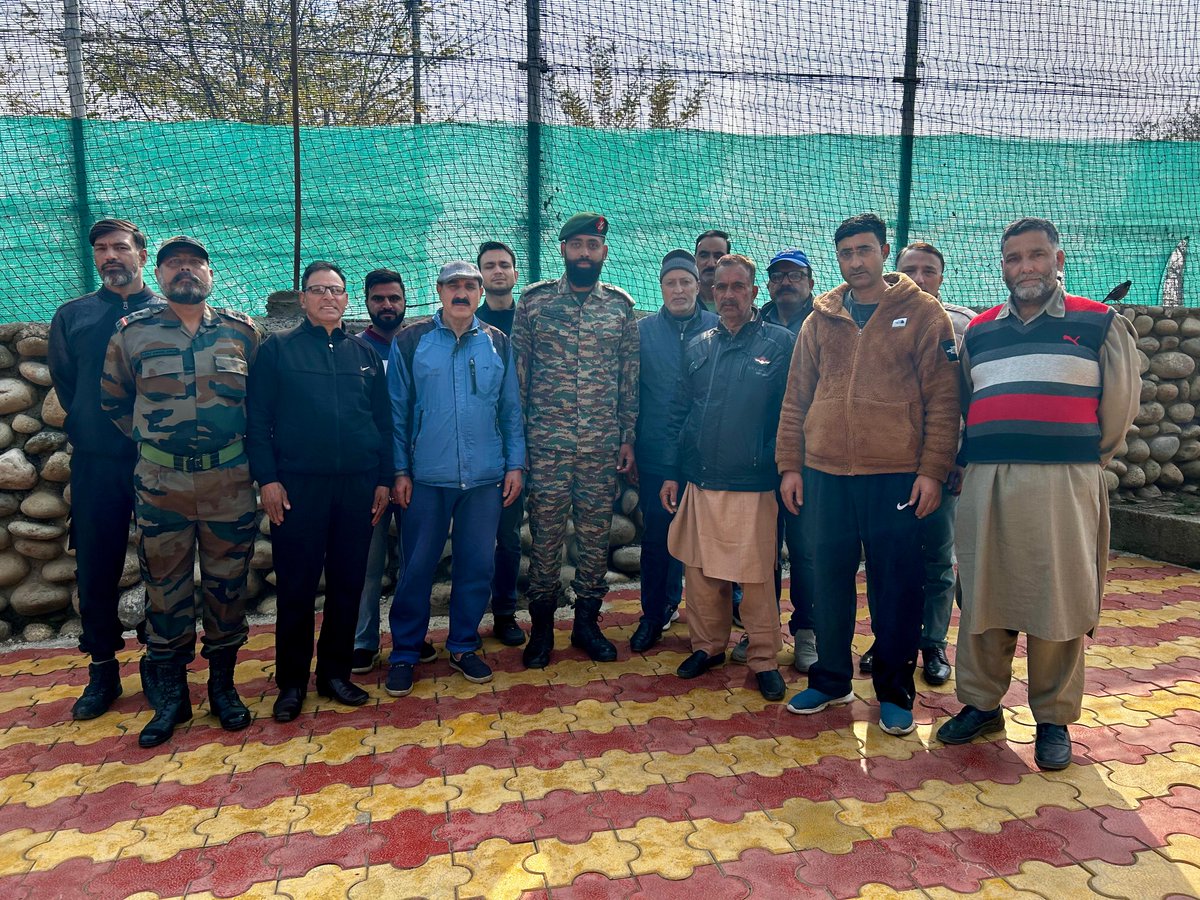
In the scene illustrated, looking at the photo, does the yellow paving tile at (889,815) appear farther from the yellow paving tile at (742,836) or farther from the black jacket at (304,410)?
the black jacket at (304,410)

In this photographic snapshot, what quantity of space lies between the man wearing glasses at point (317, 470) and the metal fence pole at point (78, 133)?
2.24 metres

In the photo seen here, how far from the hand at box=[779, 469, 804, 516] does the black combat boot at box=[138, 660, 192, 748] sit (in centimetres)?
268

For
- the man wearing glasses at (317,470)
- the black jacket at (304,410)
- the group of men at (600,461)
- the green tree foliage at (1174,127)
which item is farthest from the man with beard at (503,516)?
the green tree foliage at (1174,127)

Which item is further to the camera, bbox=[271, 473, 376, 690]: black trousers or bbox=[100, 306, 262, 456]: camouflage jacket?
bbox=[271, 473, 376, 690]: black trousers

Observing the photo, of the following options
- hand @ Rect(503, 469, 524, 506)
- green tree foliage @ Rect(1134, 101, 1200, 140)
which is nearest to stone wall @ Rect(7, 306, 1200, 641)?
hand @ Rect(503, 469, 524, 506)

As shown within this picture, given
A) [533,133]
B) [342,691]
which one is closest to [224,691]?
[342,691]

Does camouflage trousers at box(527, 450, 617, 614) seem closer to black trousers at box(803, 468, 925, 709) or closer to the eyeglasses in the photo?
black trousers at box(803, 468, 925, 709)


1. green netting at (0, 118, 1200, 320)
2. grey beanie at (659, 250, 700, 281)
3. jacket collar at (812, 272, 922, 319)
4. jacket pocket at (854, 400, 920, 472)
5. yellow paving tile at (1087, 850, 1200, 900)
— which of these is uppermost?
green netting at (0, 118, 1200, 320)

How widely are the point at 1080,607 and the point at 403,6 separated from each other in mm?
6430

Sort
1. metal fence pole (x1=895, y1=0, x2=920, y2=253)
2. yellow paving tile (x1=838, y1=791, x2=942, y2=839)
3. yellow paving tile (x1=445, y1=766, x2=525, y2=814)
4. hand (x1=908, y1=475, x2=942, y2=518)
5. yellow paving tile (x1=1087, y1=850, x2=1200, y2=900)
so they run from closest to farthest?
1. yellow paving tile (x1=1087, y1=850, x2=1200, y2=900)
2. yellow paving tile (x1=838, y1=791, x2=942, y2=839)
3. yellow paving tile (x1=445, y1=766, x2=525, y2=814)
4. hand (x1=908, y1=475, x2=942, y2=518)
5. metal fence pole (x1=895, y1=0, x2=920, y2=253)

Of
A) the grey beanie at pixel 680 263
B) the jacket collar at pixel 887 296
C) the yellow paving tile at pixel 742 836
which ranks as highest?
the grey beanie at pixel 680 263

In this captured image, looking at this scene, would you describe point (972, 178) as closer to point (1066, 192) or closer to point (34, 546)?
point (1066, 192)

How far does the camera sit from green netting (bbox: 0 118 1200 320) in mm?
4652

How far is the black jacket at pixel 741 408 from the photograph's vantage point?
11.6 feet
